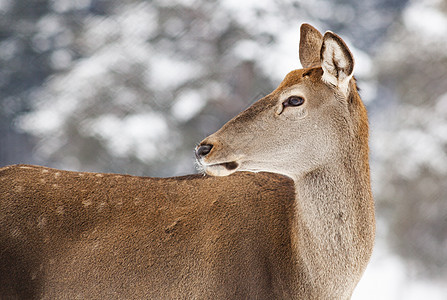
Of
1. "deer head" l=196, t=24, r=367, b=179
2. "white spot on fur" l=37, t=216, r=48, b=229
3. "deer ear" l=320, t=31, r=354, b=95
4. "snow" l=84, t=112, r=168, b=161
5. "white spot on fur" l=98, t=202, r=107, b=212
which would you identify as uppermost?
"deer ear" l=320, t=31, r=354, b=95

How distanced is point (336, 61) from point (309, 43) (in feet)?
1.26

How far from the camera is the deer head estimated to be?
5.11 ft

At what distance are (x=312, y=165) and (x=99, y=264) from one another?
0.75 metres

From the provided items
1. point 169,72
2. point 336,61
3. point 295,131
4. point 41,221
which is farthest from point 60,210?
point 169,72

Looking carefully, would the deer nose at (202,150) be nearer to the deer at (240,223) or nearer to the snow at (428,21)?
the deer at (240,223)

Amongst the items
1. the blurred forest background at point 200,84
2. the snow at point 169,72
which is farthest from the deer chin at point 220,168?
the snow at point 169,72

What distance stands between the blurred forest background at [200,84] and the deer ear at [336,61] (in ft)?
3.71

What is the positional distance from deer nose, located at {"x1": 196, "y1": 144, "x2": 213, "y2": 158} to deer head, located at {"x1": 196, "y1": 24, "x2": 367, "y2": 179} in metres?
0.01

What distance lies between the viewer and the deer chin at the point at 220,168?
5.05 feet

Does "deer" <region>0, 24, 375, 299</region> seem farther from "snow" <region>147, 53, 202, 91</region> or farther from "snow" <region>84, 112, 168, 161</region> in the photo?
"snow" <region>147, 53, 202, 91</region>

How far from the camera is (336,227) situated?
1.55 m

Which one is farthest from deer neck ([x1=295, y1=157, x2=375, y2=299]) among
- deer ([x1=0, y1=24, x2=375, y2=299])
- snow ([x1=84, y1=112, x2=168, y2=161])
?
snow ([x1=84, y1=112, x2=168, y2=161])

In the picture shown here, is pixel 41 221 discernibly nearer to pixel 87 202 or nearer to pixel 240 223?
pixel 87 202

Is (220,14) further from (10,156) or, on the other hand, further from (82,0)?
(10,156)
